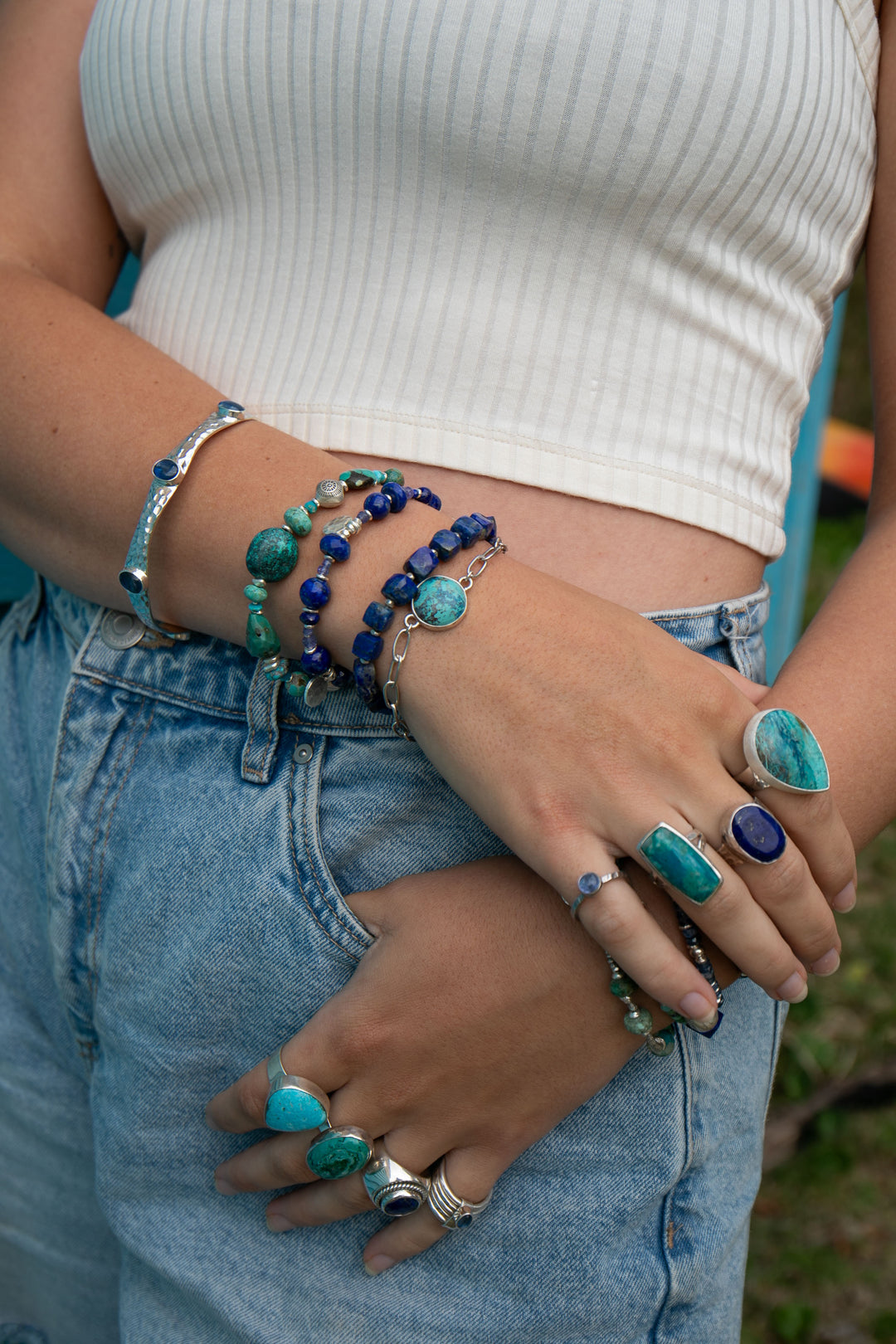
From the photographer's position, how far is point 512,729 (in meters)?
0.70

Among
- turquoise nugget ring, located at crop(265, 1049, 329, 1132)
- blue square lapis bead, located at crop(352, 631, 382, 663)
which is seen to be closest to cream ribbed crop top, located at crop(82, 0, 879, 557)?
blue square lapis bead, located at crop(352, 631, 382, 663)

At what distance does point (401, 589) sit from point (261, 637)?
0.13 m

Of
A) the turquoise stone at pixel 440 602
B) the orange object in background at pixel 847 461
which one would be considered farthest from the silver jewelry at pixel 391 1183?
the orange object in background at pixel 847 461

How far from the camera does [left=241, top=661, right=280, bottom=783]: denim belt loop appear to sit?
80 cm

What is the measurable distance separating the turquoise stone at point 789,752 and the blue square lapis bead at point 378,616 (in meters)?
0.28

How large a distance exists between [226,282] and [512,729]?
1.88 ft

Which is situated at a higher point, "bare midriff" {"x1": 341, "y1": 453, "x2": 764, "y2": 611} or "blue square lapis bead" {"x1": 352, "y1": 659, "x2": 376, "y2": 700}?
"bare midriff" {"x1": 341, "y1": 453, "x2": 764, "y2": 611}

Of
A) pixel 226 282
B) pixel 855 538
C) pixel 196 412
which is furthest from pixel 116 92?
pixel 855 538

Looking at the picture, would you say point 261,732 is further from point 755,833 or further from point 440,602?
point 755,833

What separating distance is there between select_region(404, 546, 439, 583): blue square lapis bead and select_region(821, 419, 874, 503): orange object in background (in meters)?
4.46

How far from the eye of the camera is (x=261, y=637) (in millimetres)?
766

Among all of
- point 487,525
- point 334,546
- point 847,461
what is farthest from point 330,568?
point 847,461

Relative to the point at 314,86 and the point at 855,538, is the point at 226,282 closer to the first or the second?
the point at 314,86

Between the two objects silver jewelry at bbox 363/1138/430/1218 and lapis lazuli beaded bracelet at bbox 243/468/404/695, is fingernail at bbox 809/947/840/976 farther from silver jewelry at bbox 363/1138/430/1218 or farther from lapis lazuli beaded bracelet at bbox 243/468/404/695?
lapis lazuli beaded bracelet at bbox 243/468/404/695
